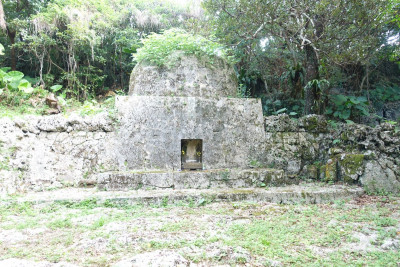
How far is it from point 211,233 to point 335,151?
4.43 metres

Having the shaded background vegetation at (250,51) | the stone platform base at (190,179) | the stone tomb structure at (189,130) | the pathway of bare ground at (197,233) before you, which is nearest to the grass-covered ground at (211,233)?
the pathway of bare ground at (197,233)

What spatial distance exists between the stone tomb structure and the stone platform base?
0.02 m

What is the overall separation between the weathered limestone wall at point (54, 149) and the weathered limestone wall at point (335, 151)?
3906mm

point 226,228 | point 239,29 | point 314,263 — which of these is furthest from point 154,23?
point 314,263

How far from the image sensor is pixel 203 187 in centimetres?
575

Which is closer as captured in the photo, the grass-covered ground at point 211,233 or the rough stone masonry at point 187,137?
the grass-covered ground at point 211,233

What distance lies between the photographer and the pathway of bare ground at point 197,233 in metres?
2.82

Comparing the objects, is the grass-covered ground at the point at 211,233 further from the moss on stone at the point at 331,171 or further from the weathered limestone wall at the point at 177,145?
the moss on stone at the point at 331,171

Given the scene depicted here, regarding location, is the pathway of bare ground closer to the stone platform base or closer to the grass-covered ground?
the grass-covered ground

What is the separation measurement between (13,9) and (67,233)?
12.1m

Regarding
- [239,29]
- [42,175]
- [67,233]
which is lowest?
[67,233]

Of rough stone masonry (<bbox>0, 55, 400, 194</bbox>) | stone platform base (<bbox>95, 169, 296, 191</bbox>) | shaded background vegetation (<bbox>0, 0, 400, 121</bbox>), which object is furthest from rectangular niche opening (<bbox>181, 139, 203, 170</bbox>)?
shaded background vegetation (<bbox>0, 0, 400, 121</bbox>)

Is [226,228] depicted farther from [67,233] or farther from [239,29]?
[239,29]

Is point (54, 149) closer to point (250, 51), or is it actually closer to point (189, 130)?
point (189, 130)
